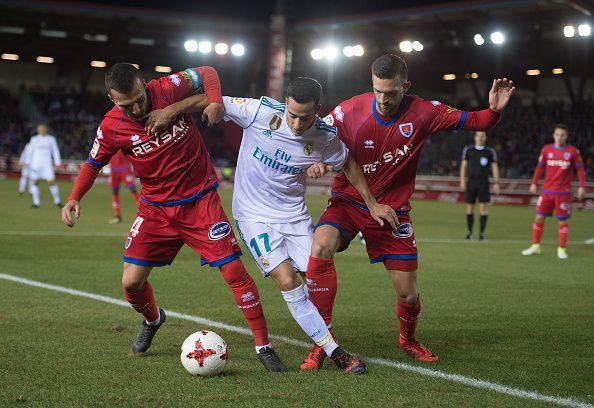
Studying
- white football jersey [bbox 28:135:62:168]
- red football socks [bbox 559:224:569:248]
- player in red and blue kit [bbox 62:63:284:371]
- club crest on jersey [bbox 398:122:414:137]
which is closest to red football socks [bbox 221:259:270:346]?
player in red and blue kit [bbox 62:63:284:371]

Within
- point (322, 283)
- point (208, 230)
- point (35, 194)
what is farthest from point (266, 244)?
point (35, 194)

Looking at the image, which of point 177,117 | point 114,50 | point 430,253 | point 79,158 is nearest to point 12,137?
point 79,158

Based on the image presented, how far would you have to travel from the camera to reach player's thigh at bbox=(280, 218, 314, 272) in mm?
6168

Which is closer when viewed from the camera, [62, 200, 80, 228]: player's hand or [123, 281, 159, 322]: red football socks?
[62, 200, 80, 228]: player's hand

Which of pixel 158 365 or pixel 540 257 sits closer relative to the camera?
pixel 158 365

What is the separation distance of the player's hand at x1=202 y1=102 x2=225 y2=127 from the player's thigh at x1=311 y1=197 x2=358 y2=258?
3.85 feet

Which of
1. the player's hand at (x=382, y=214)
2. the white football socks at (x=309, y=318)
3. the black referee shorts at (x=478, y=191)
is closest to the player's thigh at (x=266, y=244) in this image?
the white football socks at (x=309, y=318)

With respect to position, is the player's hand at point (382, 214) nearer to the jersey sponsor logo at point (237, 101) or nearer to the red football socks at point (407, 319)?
the red football socks at point (407, 319)

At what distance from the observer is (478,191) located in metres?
17.4

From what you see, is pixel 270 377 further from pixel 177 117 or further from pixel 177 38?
pixel 177 38

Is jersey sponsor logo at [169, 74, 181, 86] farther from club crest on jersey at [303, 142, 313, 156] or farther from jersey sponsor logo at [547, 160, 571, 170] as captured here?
jersey sponsor logo at [547, 160, 571, 170]

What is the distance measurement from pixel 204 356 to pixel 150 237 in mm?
1059

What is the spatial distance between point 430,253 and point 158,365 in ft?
29.1

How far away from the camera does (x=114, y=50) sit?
1852 inches
